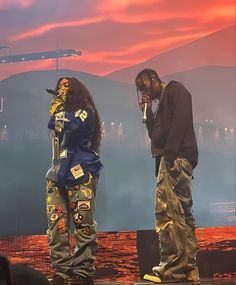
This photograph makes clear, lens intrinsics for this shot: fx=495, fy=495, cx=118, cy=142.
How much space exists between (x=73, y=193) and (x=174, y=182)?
797 millimetres

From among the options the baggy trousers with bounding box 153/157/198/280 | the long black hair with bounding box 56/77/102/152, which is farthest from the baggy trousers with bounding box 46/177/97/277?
the baggy trousers with bounding box 153/157/198/280

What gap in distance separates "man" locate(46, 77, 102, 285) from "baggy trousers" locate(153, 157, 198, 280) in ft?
1.76

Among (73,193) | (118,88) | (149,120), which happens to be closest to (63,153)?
(73,193)

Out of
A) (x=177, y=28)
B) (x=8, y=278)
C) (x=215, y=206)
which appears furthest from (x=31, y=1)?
(x=8, y=278)

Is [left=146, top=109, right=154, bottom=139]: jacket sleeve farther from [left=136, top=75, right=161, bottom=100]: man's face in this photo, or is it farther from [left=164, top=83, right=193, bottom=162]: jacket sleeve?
[left=164, top=83, right=193, bottom=162]: jacket sleeve

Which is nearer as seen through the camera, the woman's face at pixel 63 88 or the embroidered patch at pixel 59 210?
the embroidered patch at pixel 59 210

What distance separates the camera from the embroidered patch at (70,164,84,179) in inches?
143

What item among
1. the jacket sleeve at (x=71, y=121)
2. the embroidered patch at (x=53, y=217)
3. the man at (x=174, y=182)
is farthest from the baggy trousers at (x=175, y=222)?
the embroidered patch at (x=53, y=217)

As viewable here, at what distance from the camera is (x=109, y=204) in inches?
173

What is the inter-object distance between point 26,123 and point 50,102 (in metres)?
0.33

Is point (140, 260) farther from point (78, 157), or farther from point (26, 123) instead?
point (26, 123)

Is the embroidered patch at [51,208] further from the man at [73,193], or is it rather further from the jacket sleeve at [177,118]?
the jacket sleeve at [177,118]

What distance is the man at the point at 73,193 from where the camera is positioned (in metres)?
3.60

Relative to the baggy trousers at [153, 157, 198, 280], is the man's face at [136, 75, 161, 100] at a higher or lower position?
higher
